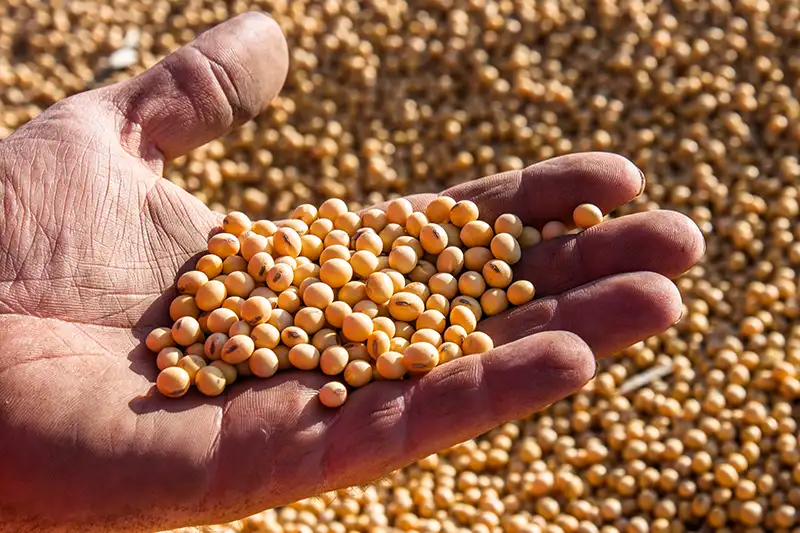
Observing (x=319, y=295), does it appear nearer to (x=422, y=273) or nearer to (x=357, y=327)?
(x=357, y=327)

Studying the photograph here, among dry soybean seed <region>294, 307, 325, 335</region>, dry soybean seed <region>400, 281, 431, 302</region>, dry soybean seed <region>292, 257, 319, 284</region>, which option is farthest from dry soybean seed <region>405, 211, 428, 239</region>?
dry soybean seed <region>294, 307, 325, 335</region>

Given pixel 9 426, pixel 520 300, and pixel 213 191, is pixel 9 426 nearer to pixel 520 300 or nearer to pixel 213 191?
pixel 520 300

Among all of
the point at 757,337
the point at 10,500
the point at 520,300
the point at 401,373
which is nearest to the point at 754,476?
the point at 757,337

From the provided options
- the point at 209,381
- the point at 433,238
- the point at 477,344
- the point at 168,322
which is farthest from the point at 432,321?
the point at 168,322

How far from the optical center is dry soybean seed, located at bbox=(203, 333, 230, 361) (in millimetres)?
2285

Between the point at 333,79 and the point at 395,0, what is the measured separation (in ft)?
2.03

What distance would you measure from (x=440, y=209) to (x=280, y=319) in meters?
0.60

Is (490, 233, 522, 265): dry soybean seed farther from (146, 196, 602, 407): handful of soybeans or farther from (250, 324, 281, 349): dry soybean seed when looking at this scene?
(250, 324, 281, 349): dry soybean seed

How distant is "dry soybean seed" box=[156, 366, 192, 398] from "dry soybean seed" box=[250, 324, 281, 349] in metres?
0.22

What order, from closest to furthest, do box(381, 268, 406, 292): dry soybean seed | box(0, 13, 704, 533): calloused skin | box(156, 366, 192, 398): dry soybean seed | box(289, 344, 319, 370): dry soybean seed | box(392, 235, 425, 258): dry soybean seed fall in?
box(0, 13, 704, 533): calloused skin, box(156, 366, 192, 398): dry soybean seed, box(289, 344, 319, 370): dry soybean seed, box(381, 268, 406, 292): dry soybean seed, box(392, 235, 425, 258): dry soybean seed

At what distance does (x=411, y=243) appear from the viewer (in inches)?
101

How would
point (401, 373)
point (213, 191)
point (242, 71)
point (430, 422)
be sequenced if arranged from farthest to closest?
point (213, 191)
point (242, 71)
point (401, 373)
point (430, 422)

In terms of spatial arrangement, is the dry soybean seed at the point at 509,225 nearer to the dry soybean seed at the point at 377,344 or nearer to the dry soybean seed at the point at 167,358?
the dry soybean seed at the point at 377,344

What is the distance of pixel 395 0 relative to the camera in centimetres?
468
